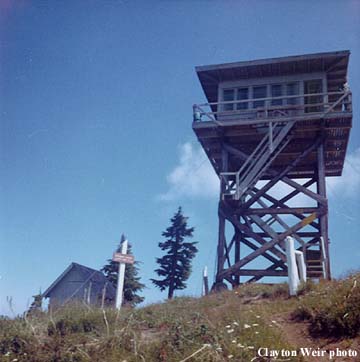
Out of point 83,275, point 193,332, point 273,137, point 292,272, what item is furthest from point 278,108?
point 83,275

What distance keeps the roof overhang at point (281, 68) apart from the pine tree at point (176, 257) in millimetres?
13085

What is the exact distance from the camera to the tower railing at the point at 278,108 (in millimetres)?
15414

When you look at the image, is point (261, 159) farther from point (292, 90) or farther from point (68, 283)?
point (68, 283)

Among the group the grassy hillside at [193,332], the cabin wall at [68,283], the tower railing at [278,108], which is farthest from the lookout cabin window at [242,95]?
the cabin wall at [68,283]

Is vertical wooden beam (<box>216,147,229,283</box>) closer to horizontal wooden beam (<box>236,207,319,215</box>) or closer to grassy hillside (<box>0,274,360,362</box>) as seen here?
horizontal wooden beam (<box>236,207,319,215</box>)

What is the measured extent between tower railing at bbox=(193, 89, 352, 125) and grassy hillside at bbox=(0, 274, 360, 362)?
8.66 meters

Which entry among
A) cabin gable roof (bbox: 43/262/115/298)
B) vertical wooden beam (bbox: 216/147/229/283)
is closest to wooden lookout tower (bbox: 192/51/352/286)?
vertical wooden beam (bbox: 216/147/229/283)

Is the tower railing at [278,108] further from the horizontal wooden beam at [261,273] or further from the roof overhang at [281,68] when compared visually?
the horizontal wooden beam at [261,273]

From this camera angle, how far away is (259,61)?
667 inches

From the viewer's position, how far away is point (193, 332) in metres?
6.53

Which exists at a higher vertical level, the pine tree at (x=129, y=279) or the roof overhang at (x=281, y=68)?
the roof overhang at (x=281, y=68)

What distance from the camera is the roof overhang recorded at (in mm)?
16406

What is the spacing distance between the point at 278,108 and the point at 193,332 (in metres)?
11.4

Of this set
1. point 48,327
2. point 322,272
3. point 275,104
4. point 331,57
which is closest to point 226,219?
point 322,272
